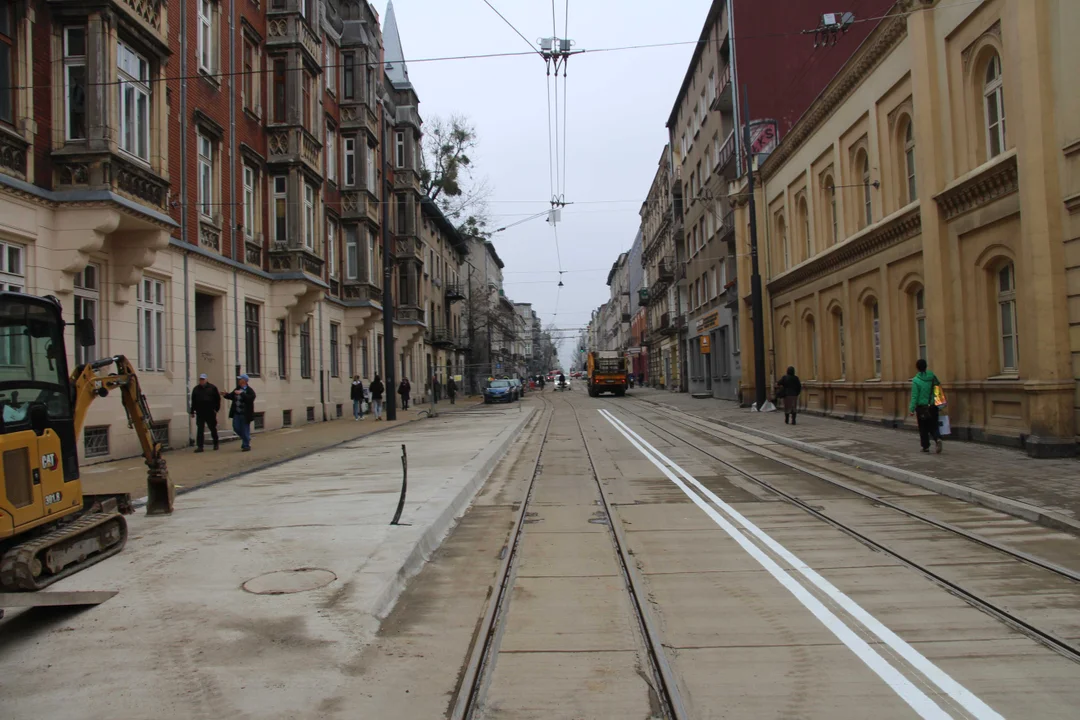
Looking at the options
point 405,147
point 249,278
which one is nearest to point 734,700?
point 249,278

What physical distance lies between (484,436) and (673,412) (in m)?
13.3

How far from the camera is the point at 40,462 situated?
19.5ft

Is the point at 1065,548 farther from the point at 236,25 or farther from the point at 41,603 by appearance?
the point at 236,25

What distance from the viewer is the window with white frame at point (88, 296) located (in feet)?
47.5

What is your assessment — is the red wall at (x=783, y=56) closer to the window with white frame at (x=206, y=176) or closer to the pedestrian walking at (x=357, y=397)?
the window with white frame at (x=206, y=176)

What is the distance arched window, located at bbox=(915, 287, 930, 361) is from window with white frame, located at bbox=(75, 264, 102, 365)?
55.8 ft

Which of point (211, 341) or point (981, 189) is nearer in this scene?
point (981, 189)

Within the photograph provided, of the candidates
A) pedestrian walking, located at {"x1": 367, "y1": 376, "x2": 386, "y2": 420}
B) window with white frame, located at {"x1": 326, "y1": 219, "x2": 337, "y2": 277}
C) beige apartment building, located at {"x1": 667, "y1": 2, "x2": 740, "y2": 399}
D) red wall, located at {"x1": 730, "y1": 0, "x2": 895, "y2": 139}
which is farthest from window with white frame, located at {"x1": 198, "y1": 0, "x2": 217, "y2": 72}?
beige apartment building, located at {"x1": 667, "y1": 2, "x2": 740, "y2": 399}

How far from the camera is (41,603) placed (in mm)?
5324

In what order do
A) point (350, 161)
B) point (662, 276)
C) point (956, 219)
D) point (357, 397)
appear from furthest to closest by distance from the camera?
1. point (662, 276)
2. point (350, 161)
3. point (357, 397)
4. point (956, 219)

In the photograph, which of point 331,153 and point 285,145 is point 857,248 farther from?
point 331,153

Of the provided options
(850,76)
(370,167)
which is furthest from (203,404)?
(370,167)

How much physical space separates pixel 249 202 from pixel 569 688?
21248mm

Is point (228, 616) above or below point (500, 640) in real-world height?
above
